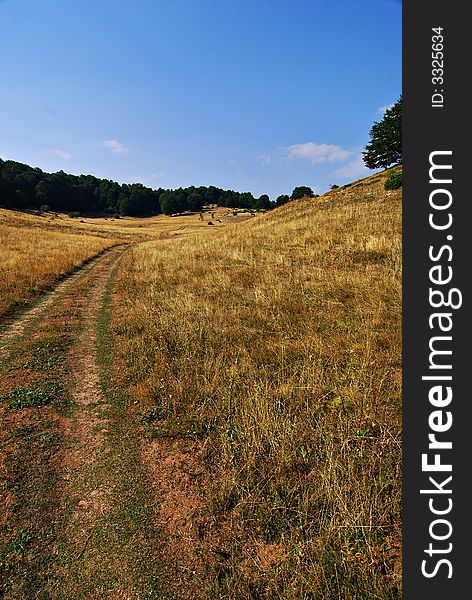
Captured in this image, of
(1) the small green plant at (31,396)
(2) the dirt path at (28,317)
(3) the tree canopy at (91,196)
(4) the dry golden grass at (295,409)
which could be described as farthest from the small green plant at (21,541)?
(3) the tree canopy at (91,196)

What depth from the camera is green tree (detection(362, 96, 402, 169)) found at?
36.2 m

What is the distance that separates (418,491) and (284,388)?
2.87m

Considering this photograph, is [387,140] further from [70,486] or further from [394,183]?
[70,486]

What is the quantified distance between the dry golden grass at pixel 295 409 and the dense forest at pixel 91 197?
78622 millimetres

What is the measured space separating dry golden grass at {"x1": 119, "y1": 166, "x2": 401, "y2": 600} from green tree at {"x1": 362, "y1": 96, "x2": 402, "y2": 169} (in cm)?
3434

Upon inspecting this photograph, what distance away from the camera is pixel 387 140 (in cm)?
3712

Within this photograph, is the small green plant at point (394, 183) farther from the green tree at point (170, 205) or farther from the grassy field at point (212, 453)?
Answer: the green tree at point (170, 205)

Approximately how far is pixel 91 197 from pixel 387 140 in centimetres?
10704

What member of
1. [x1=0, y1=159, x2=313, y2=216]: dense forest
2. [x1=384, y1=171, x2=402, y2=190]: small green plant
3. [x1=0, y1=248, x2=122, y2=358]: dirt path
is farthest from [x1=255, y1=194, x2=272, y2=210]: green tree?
[x1=0, y1=248, x2=122, y2=358]: dirt path

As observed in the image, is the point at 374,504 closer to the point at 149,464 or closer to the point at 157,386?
the point at 149,464

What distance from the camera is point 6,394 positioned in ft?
16.9

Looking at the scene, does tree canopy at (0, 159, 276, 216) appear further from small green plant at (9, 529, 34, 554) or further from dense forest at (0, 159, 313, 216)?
small green plant at (9, 529, 34, 554)

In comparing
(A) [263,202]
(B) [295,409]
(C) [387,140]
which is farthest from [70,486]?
(A) [263,202]

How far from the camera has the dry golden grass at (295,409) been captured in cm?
244
